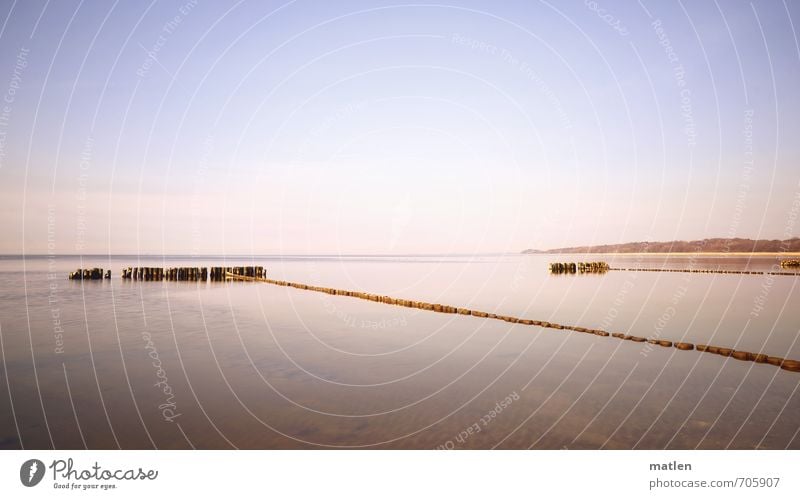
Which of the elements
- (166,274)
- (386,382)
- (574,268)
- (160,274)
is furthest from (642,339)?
(574,268)

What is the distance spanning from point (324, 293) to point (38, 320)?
51.4ft

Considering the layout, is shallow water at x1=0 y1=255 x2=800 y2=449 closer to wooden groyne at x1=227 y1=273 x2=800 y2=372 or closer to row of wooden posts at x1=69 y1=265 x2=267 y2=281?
wooden groyne at x1=227 y1=273 x2=800 y2=372

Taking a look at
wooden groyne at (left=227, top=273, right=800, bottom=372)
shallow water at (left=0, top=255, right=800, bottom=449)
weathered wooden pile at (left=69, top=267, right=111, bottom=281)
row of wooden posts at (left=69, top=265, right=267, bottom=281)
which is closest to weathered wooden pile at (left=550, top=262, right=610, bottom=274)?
shallow water at (left=0, top=255, right=800, bottom=449)

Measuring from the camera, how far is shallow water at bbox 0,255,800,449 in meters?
7.16

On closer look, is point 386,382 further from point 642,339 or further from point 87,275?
point 87,275

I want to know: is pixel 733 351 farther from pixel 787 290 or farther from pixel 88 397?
pixel 787 290

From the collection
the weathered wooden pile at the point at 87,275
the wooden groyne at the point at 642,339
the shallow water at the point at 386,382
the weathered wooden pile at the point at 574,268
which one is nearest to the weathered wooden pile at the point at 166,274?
the weathered wooden pile at the point at 87,275

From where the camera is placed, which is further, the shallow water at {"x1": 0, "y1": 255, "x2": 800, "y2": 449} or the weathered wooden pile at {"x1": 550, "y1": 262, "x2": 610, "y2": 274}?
the weathered wooden pile at {"x1": 550, "y1": 262, "x2": 610, "y2": 274}

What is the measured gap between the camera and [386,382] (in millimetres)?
10219

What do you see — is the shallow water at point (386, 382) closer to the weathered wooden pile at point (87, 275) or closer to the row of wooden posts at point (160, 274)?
the weathered wooden pile at point (87, 275)

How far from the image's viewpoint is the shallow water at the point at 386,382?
23.5 feet

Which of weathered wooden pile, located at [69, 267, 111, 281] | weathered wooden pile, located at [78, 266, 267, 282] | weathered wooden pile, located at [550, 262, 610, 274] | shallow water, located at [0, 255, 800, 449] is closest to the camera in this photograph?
shallow water, located at [0, 255, 800, 449]

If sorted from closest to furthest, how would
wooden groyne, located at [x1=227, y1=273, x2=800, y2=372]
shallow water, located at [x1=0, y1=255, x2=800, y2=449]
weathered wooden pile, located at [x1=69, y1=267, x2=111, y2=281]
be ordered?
1. shallow water, located at [x1=0, y1=255, x2=800, y2=449]
2. wooden groyne, located at [x1=227, y1=273, x2=800, y2=372]
3. weathered wooden pile, located at [x1=69, y1=267, x2=111, y2=281]

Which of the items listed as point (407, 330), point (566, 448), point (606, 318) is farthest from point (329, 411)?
point (606, 318)
